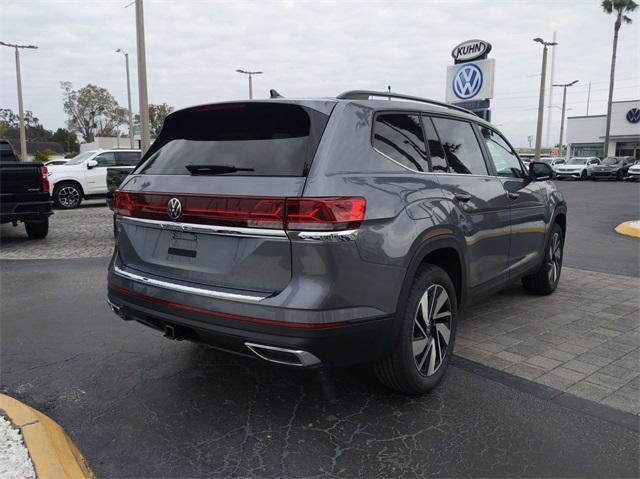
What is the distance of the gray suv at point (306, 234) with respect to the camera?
2744 mm

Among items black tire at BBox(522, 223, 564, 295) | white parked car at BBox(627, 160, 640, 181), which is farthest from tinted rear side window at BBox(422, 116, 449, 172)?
white parked car at BBox(627, 160, 640, 181)

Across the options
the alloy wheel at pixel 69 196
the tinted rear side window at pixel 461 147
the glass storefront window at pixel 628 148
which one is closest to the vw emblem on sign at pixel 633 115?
the glass storefront window at pixel 628 148

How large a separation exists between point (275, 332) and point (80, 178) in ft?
51.0

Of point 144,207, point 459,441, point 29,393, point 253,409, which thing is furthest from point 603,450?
point 29,393

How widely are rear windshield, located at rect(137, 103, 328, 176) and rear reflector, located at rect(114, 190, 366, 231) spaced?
186 mm

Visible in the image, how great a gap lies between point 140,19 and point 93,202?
6965 mm

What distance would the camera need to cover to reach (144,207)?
3.37 meters

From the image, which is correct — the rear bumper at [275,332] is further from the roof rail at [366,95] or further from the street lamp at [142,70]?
the street lamp at [142,70]

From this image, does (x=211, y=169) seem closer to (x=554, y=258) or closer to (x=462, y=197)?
(x=462, y=197)

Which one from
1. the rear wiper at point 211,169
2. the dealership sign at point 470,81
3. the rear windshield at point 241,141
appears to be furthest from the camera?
the dealership sign at point 470,81

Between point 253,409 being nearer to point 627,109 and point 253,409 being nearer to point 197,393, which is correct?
point 197,393

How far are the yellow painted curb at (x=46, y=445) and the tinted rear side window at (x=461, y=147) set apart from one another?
2.95 meters

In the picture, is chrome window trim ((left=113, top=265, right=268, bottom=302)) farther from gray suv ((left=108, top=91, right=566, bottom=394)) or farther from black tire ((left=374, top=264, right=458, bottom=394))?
black tire ((left=374, top=264, right=458, bottom=394))

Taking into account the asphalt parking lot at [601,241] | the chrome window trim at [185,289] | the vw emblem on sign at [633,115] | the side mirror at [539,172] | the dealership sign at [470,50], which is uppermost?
the vw emblem on sign at [633,115]
